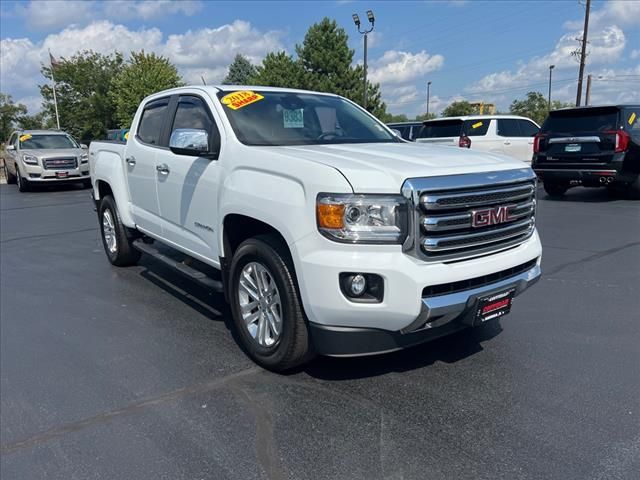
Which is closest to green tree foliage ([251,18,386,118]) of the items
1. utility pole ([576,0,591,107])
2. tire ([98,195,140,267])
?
utility pole ([576,0,591,107])

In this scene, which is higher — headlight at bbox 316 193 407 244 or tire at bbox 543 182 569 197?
headlight at bbox 316 193 407 244

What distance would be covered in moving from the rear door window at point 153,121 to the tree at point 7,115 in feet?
241

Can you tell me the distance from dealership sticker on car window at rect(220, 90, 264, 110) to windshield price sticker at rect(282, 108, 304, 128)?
27 centimetres

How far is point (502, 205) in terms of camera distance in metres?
3.32

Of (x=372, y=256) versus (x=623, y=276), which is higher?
(x=372, y=256)

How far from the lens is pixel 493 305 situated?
128 inches

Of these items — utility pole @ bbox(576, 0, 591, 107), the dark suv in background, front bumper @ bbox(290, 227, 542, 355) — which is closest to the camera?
front bumper @ bbox(290, 227, 542, 355)

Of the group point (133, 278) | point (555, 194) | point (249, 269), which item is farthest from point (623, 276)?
point (555, 194)

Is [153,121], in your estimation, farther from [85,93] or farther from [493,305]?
[85,93]

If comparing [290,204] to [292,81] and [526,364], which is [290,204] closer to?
[526,364]

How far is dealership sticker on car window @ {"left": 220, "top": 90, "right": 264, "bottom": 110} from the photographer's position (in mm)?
4242

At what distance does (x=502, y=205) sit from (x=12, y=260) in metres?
6.69

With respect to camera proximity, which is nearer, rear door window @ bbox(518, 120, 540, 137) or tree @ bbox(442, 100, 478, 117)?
rear door window @ bbox(518, 120, 540, 137)

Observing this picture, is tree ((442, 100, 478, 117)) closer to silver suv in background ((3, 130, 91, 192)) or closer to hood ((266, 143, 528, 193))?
silver suv in background ((3, 130, 91, 192))
